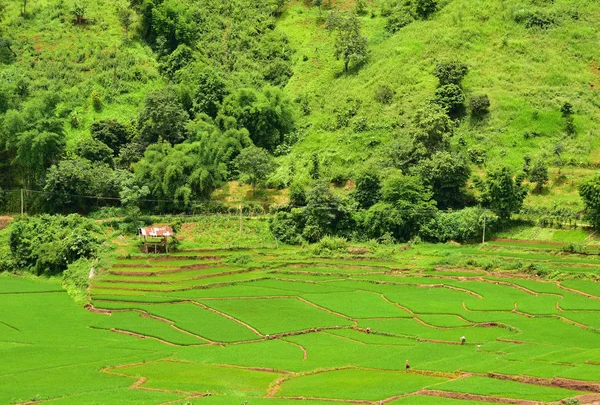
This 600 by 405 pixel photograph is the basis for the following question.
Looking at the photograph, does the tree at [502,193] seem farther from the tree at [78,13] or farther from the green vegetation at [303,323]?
the tree at [78,13]

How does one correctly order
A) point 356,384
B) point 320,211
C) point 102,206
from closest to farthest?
1. point 356,384
2. point 320,211
3. point 102,206

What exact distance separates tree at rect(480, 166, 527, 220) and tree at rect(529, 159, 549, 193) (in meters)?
4.32

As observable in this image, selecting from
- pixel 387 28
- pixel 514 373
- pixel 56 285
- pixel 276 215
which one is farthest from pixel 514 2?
pixel 514 373

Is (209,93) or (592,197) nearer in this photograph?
(592,197)

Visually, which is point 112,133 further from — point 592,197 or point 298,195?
point 592,197

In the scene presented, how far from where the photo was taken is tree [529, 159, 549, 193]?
88250mm

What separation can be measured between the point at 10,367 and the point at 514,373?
26184 mm

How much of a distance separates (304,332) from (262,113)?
4527cm

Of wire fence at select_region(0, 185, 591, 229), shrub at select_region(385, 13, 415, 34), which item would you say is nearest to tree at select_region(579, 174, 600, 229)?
wire fence at select_region(0, 185, 591, 229)

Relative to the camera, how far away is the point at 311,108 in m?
107

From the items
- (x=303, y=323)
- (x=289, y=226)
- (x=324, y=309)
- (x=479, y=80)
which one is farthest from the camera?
(x=479, y=80)

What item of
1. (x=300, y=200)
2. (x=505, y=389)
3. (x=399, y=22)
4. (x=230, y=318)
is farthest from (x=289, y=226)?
(x=505, y=389)

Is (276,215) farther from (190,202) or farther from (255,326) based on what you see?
(255,326)

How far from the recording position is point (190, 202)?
91.9 meters
